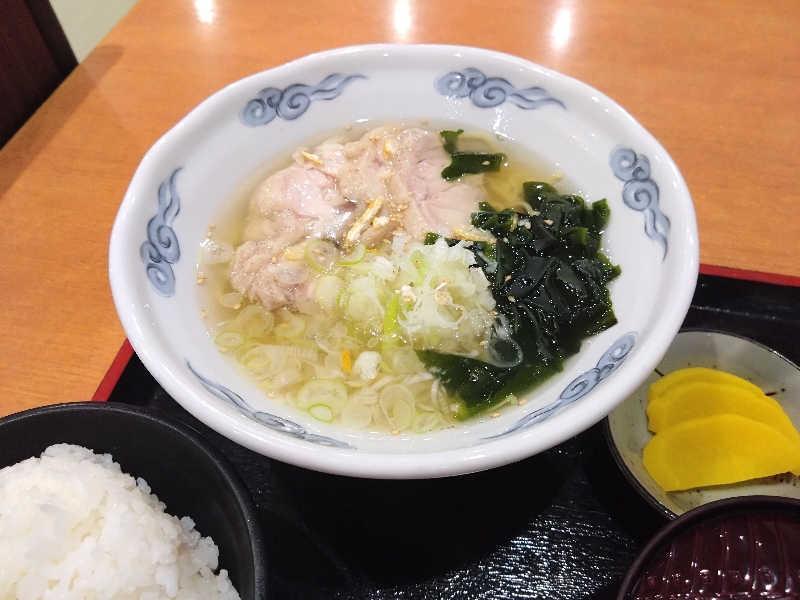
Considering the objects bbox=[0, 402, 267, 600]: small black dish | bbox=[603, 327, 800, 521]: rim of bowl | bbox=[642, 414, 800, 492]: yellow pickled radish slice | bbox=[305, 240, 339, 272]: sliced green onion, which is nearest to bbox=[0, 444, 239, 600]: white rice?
bbox=[0, 402, 267, 600]: small black dish

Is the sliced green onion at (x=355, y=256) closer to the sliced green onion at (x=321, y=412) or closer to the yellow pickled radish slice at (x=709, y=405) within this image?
the sliced green onion at (x=321, y=412)

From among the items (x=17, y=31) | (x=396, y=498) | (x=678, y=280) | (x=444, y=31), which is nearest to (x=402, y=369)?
(x=396, y=498)

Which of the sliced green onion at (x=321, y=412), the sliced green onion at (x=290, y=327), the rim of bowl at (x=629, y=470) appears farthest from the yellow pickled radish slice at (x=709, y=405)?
the sliced green onion at (x=290, y=327)

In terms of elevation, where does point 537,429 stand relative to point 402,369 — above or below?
above

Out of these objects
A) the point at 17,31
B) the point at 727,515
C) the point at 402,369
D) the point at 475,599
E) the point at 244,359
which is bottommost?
the point at 475,599

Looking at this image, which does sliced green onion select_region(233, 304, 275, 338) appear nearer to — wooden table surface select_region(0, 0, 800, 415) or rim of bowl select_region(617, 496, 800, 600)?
wooden table surface select_region(0, 0, 800, 415)

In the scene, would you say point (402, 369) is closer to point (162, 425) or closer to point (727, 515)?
point (162, 425)

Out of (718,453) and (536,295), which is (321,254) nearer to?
(536,295)

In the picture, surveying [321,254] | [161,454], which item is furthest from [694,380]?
[161,454]
